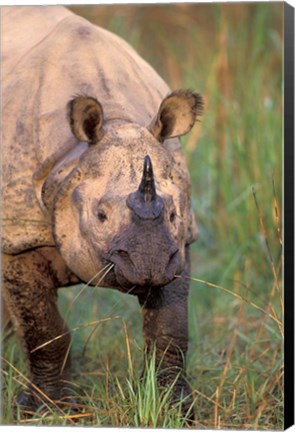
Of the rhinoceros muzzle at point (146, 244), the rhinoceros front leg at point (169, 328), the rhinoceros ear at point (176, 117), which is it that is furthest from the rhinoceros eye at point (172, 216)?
the rhinoceros front leg at point (169, 328)

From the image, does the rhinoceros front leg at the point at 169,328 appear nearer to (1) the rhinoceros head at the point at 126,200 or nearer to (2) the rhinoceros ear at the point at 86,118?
(1) the rhinoceros head at the point at 126,200

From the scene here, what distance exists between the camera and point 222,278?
7234 mm

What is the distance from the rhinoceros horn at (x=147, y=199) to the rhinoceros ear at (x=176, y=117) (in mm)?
490

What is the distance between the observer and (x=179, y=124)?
5.18 m

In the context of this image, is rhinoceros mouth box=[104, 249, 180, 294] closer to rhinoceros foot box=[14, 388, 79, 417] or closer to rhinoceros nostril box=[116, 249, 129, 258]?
rhinoceros nostril box=[116, 249, 129, 258]

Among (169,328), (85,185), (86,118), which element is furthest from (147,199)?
(169,328)

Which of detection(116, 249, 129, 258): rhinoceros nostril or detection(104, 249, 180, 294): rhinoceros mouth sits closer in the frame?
detection(104, 249, 180, 294): rhinoceros mouth

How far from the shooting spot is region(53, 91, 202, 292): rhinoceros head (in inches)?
184

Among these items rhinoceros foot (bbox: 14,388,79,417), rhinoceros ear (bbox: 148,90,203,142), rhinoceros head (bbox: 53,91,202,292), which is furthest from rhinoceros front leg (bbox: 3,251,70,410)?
rhinoceros ear (bbox: 148,90,203,142)

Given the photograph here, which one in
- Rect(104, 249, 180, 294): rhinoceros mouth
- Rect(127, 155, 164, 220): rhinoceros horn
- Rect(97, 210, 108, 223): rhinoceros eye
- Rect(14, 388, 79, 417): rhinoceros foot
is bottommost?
Rect(14, 388, 79, 417): rhinoceros foot

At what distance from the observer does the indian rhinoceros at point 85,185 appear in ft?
15.8

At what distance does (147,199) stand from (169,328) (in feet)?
2.80

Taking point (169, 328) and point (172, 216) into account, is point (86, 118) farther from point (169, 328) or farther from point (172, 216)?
point (169, 328)

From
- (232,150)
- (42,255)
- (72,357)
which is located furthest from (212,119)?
(42,255)
